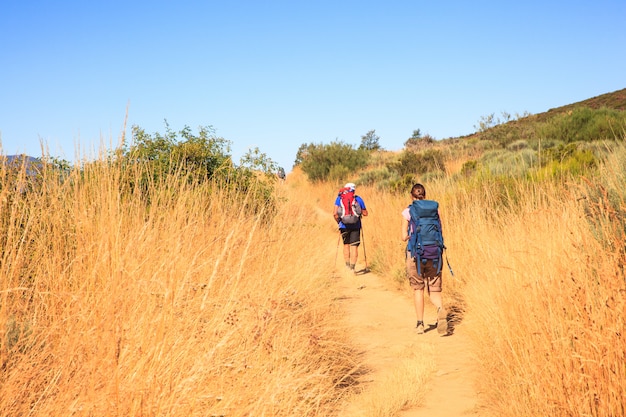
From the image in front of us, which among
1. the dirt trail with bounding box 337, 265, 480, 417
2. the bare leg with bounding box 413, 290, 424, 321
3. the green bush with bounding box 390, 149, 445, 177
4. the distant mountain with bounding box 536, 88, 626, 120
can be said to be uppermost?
the distant mountain with bounding box 536, 88, 626, 120

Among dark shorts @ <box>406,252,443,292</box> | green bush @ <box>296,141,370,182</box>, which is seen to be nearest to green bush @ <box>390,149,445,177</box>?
green bush @ <box>296,141,370,182</box>

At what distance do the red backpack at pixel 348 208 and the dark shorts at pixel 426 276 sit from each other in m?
4.25

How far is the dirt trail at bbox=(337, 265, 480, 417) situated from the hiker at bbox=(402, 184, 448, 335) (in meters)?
Result: 0.34

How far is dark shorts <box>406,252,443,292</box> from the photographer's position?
7305 millimetres

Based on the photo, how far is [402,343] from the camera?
6789 millimetres

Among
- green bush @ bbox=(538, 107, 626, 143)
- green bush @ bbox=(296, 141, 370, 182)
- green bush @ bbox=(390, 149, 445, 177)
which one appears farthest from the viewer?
green bush @ bbox=(296, 141, 370, 182)

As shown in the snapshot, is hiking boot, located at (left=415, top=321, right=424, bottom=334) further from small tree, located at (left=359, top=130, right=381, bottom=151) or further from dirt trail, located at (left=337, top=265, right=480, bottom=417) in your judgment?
small tree, located at (left=359, top=130, right=381, bottom=151)

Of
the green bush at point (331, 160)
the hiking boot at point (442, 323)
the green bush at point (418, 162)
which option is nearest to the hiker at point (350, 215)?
the hiking boot at point (442, 323)

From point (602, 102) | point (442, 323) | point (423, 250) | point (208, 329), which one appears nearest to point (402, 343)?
point (442, 323)

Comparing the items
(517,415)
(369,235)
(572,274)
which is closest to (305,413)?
(517,415)

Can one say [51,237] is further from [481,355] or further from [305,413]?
[481,355]

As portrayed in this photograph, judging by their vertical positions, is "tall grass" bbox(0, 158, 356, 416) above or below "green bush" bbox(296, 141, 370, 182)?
below

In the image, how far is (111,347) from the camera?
112 inches

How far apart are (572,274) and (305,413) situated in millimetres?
2002
